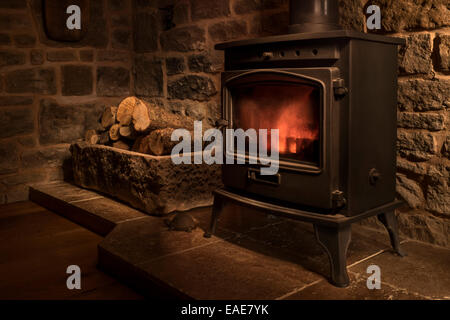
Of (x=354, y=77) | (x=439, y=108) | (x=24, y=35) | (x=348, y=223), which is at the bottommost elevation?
(x=348, y=223)

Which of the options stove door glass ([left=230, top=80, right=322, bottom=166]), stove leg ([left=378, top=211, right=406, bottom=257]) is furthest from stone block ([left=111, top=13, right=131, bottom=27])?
stove leg ([left=378, top=211, right=406, bottom=257])

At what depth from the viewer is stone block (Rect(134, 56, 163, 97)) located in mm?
3559

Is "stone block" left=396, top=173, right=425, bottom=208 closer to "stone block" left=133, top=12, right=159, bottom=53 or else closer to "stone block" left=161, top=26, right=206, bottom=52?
"stone block" left=161, top=26, right=206, bottom=52

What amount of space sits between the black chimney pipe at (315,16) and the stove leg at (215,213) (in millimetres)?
828

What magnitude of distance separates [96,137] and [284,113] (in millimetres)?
1757

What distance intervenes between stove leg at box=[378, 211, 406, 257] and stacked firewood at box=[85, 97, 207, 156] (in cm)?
126

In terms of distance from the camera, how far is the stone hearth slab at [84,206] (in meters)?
2.61

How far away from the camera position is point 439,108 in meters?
1.99

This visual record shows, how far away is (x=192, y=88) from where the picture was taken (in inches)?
127

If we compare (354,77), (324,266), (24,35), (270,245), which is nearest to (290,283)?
(324,266)

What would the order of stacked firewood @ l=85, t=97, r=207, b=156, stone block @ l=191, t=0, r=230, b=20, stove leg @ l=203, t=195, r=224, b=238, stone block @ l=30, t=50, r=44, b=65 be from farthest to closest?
stone block @ l=30, t=50, r=44, b=65
stone block @ l=191, t=0, r=230, b=20
stacked firewood @ l=85, t=97, r=207, b=156
stove leg @ l=203, t=195, r=224, b=238

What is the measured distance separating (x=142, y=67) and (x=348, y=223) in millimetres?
2538

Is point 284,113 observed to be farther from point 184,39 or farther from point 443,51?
point 184,39

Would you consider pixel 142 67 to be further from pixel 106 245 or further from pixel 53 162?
pixel 106 245
